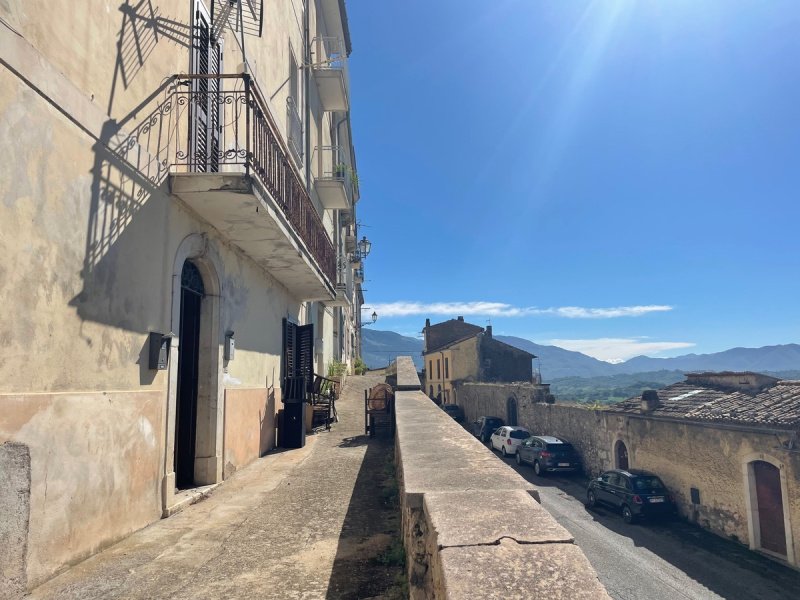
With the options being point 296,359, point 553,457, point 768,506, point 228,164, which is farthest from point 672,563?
point 228,164

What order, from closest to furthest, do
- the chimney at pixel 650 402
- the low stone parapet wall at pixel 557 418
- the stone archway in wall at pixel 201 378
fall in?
1. the stone archway in wall at pixel 201 378
2. the chimney at pixel 650 402
3. the low stone parapet wall at pixel 557 418

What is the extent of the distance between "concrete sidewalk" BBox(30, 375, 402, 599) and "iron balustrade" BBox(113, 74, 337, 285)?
3598 mm

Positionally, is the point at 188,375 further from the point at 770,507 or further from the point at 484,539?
the point at 770,507

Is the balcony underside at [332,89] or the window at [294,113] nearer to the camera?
the window at [294,113]

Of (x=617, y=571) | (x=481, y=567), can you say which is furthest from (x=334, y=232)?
(x=481, y=567)

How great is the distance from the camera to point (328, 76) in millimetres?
15398

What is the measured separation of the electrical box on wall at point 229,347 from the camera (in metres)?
7.13

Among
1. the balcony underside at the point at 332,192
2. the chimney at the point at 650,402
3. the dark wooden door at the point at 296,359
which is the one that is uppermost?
the balcony underside at the point at 332,192

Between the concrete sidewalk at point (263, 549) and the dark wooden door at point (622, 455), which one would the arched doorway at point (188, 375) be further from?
the dark wooden door at point (622, 455)

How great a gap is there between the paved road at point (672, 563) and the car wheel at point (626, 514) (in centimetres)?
23

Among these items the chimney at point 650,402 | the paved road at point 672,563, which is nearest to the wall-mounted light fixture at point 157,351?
the paved road at point 672,563

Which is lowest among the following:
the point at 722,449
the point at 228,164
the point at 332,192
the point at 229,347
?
the point at 722,449

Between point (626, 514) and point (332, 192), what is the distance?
1532 cm

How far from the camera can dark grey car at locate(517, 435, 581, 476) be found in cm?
2220
